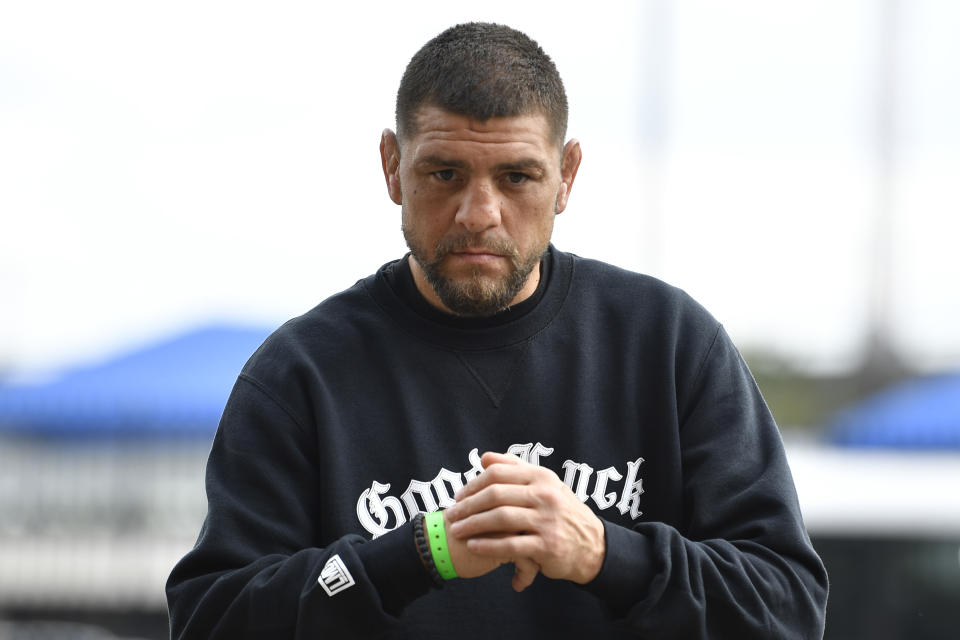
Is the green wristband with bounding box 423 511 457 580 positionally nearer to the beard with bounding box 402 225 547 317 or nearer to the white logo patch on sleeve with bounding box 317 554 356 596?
the white logo patch on sleeve with bounding box 317 554 356 596

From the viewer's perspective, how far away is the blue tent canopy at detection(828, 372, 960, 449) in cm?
936

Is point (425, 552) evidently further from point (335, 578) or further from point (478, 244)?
point (478, 244)

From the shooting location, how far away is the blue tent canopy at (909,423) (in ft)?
30.7

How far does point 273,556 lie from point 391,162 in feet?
2.48

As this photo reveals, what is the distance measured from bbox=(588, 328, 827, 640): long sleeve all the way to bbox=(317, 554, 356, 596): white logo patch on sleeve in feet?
1.24

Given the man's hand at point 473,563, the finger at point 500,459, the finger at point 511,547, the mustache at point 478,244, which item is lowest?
the man's hand at point 473,563

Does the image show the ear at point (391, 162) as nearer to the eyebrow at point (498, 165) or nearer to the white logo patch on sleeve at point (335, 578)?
the eyebrow at point (498, 165)

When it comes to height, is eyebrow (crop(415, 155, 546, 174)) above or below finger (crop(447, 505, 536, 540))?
above

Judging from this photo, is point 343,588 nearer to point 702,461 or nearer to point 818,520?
point 702,461

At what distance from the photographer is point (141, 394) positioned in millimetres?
10453

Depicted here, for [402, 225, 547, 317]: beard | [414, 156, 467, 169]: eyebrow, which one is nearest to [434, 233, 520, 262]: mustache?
[402, 225, 547, 317]: beard

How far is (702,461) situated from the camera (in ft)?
7.59

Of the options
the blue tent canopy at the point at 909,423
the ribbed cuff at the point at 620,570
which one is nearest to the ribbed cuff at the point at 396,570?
the ribbed cuff at the point at 620,570

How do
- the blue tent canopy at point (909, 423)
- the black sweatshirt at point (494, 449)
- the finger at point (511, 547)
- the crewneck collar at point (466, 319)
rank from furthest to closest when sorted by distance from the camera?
1. the blue tent canopy at point (909, 423)
2. the crewneck collar at point (466, 319)
3. the black sweatshirt at point (494, 449)
4. the finger at point (511, 547)
